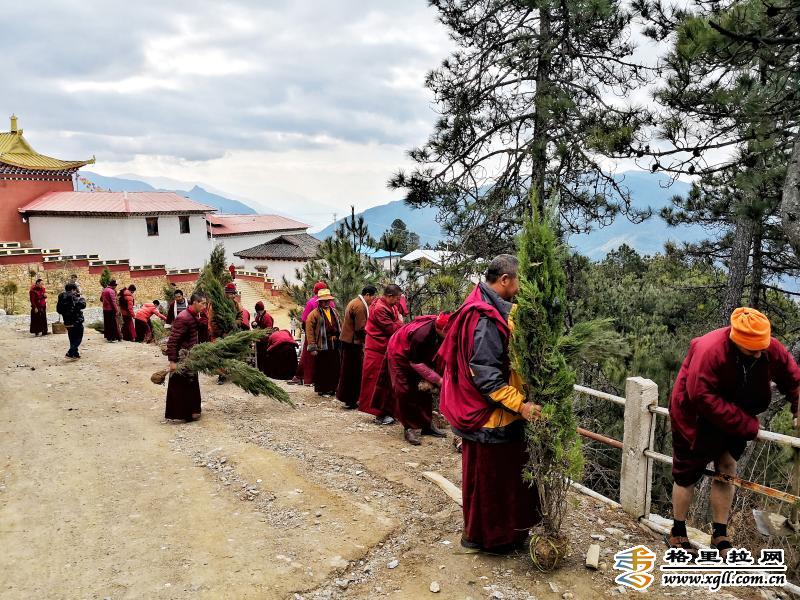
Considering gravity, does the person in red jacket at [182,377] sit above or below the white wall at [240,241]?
below

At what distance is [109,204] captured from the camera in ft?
108

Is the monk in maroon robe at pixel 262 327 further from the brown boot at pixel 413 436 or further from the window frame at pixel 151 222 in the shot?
the window frame at pixel 151 222

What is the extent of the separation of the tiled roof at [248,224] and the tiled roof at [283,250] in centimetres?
149

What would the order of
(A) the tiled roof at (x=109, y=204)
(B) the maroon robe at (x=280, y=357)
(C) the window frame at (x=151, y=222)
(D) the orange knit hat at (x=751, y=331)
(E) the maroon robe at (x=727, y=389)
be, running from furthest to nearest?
1. (C) the window frame at (x=151, y=222)
2. (A) the tiled roof at (x=109, y=204)
3. (B) the maroon robe at (x=280, y=357)
4. (E) the maroon robe at (x=727, y=389)
5. (D) the orange knit hat at (x=751, y=331)

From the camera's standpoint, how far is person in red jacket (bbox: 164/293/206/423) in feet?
25.0

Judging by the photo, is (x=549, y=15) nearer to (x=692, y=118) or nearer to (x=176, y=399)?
(x=692, y=118)

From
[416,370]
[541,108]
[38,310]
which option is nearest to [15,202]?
[38,310]

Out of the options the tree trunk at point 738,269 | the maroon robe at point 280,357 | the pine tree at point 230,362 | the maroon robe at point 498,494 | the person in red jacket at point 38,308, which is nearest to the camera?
the maroon robe at point 498,494

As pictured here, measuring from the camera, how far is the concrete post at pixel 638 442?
4406 mm

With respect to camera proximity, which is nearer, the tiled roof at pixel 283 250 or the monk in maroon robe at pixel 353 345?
the monk in maroon robe at pixel 353 345

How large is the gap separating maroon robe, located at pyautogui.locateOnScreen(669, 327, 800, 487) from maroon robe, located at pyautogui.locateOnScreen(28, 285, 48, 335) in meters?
16.2

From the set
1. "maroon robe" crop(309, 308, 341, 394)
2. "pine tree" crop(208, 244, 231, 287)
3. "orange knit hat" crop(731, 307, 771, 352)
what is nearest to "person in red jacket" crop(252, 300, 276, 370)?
"pine tree" crop(208, 244, 231, 287)

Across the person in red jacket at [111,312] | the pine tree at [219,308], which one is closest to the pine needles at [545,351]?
the pine tree at [219,308]

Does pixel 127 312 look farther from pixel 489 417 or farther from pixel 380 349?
pixel 489 417
